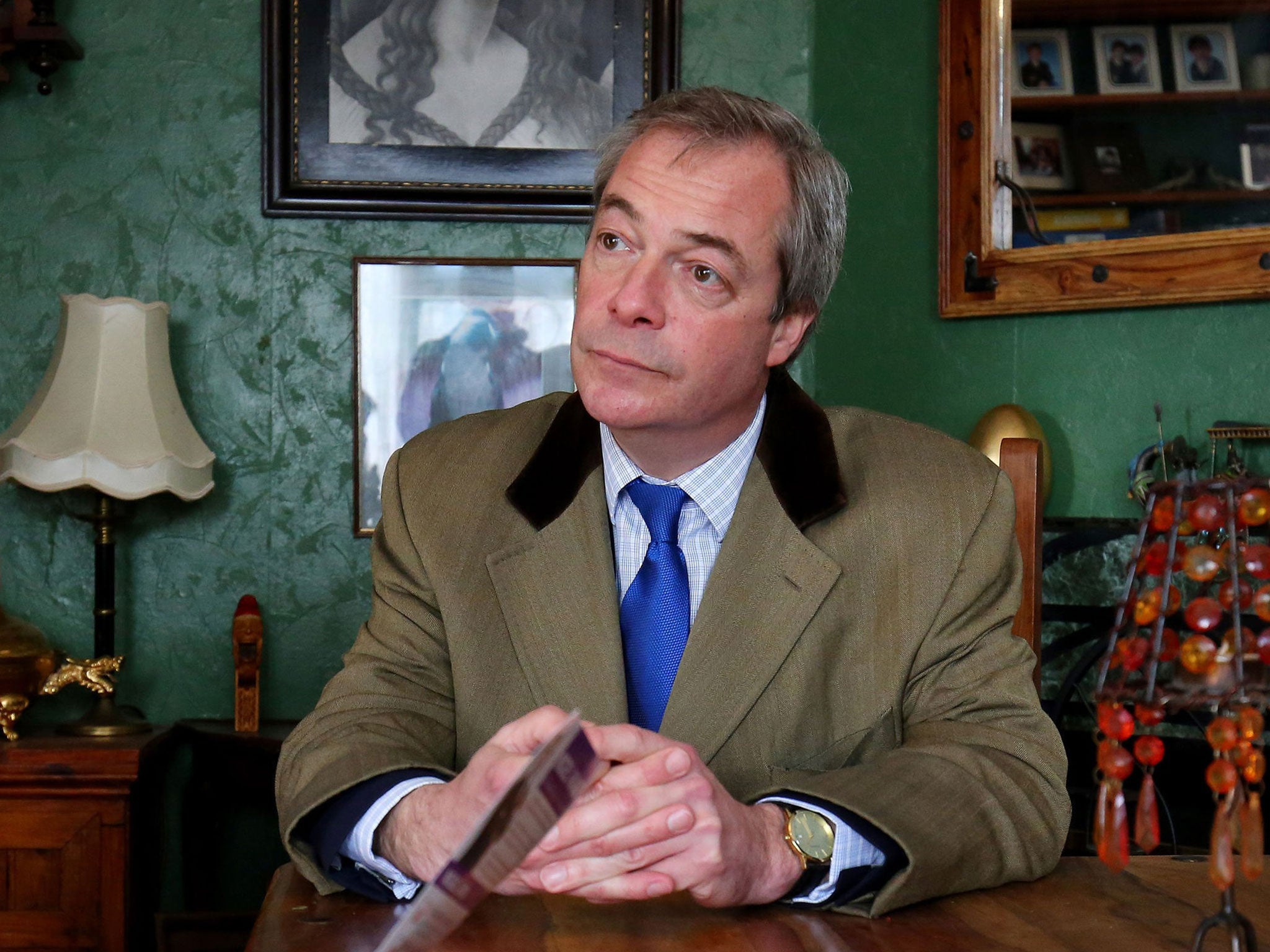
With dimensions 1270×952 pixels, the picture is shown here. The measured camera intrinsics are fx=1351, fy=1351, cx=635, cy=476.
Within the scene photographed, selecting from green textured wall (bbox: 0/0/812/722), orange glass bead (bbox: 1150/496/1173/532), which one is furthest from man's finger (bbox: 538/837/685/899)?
green textured wall (bbox: 0/0/812/722)

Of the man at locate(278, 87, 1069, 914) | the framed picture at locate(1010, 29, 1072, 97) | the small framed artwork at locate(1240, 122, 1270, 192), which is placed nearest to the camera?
the man at locate(278, 87, 1069, 914)

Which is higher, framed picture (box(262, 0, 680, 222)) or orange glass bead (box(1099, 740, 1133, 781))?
framed picture (box(262, 0, 680, 222))

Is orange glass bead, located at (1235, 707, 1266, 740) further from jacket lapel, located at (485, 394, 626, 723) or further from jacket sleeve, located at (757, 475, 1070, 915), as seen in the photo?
jacket lapel, located at (485, 394, 626, 723)

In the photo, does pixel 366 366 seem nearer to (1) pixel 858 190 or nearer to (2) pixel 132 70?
(2) pixel 132 70

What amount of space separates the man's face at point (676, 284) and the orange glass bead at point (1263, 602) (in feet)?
2.89

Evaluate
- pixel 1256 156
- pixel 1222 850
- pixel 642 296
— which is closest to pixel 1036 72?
pixel 1256 156

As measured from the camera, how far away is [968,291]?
2664 millimetres

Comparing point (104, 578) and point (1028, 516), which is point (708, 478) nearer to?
point (1028, 516)

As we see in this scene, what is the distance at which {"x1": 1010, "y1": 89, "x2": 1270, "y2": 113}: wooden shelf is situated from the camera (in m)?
2.11

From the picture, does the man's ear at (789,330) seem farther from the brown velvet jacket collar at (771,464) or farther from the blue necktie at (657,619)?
the blue necktie at (657,619)

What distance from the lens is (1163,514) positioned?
0.89 m

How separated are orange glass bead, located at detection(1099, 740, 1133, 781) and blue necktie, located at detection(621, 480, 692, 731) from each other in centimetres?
71

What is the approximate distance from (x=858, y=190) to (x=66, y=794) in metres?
2.13

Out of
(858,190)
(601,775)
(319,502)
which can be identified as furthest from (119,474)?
(601,775)
